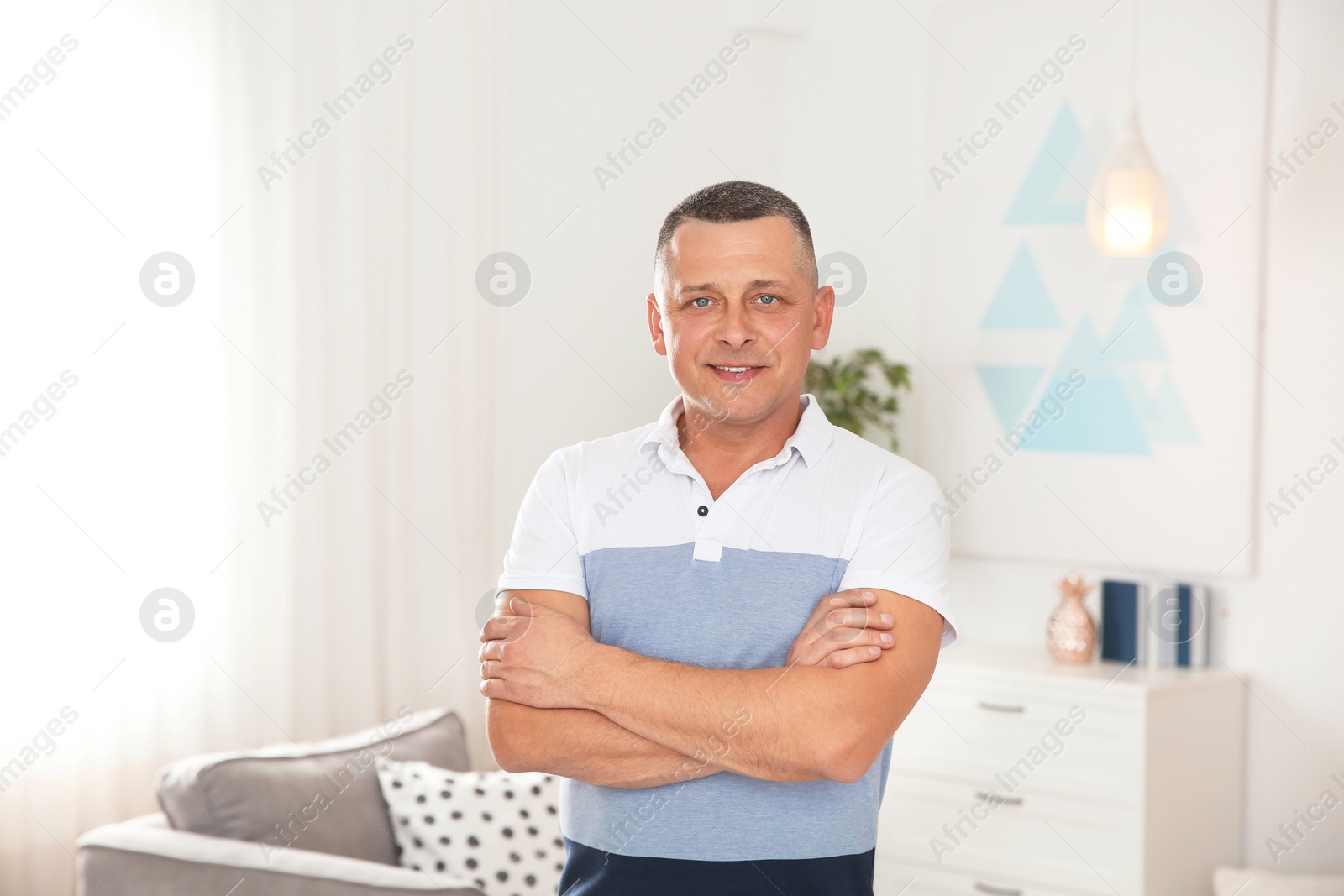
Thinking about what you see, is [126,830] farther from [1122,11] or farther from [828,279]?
[1122,11]

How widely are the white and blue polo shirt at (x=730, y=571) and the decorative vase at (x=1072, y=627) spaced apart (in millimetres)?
1774

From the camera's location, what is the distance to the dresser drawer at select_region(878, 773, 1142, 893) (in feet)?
10.0

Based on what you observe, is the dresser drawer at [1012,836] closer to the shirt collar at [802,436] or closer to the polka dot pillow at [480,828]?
the polka dot pillow at [480,828]

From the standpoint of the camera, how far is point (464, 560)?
3627mm

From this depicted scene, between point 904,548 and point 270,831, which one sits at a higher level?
point 904,548

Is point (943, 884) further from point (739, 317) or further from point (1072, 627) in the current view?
point (739, 317)

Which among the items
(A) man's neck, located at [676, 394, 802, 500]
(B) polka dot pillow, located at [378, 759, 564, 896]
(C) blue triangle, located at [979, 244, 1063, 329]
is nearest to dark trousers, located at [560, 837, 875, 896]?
(A) man's neck, located at [676, 394, 802, 500]

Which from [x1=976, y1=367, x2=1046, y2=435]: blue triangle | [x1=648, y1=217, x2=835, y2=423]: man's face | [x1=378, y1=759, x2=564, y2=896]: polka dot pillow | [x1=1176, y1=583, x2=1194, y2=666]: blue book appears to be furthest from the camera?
[x1=976, y1=367, x2=1046, y2=435]: blue triangle

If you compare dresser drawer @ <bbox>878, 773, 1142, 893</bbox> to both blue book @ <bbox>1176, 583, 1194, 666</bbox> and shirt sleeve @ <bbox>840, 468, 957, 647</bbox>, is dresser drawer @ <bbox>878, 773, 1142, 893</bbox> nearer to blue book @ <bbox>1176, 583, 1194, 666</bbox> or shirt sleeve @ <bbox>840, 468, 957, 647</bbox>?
blue book @ <bbox>1176, 583, 1194, 666</bbox>

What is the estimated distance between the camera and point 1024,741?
3191mm

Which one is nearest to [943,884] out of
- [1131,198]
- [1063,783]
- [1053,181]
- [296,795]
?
[1063,783]

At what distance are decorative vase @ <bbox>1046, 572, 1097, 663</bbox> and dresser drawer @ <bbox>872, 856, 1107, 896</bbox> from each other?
601 millimetres

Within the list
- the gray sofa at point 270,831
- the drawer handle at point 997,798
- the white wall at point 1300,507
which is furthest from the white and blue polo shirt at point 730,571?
the white wall at point 1300,507

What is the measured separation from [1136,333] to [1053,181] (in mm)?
509
